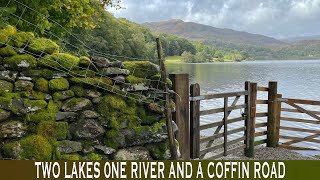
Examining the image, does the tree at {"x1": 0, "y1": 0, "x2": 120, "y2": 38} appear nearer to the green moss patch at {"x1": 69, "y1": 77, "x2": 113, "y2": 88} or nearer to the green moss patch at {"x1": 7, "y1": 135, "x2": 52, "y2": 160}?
the green moss patch at {"x1": 69, "y1": 77, "x2": 113, "y2": 88}

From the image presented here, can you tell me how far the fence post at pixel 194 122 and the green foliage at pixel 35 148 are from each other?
3.78m

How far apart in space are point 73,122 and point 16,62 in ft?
3.58

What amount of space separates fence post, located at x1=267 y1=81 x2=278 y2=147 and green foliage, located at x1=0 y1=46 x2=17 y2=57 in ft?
25.1

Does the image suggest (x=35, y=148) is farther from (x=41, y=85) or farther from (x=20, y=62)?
(x=20, y=62)

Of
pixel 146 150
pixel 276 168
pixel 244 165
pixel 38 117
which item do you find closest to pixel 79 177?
pixel 38 117

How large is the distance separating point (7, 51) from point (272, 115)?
26.7 ft

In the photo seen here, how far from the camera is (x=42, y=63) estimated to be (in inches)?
177

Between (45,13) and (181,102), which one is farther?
(45,13)

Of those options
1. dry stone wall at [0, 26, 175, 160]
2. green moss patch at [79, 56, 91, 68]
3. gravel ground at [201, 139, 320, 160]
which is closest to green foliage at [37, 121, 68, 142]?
dry stone wall at [0, 26, 175, 160]

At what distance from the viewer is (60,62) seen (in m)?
4.64

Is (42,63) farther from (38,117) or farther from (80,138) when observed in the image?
(80,138)

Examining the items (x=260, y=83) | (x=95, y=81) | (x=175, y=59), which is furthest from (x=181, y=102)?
(x=175, y=59)

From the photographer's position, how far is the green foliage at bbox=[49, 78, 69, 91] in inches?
176

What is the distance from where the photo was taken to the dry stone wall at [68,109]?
423 centimetres
